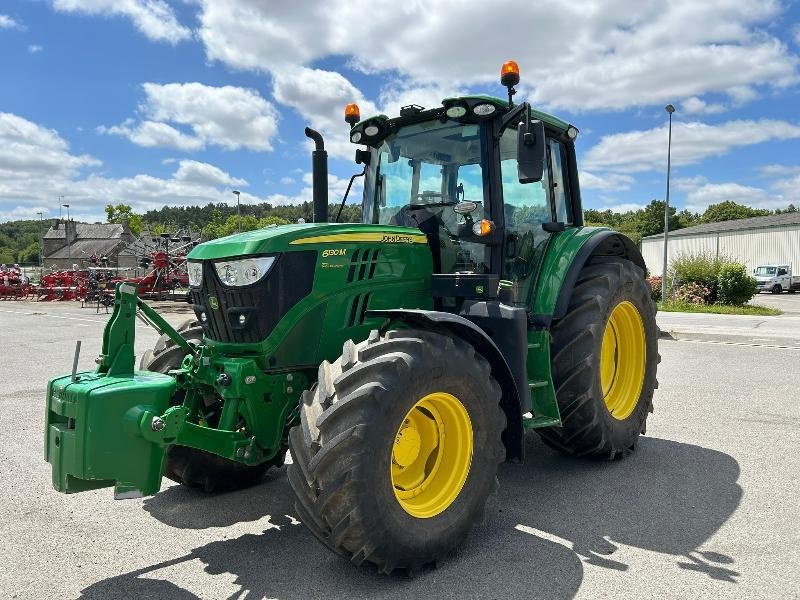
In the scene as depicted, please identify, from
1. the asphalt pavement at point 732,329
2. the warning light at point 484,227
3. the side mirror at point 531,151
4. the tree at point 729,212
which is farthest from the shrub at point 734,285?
the tree at point 729,212

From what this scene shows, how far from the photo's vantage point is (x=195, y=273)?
3.96 metres

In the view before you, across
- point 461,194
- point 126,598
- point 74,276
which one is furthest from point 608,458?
point 74,276

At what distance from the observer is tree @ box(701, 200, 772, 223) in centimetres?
7512

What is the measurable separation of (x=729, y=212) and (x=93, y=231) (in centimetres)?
8837

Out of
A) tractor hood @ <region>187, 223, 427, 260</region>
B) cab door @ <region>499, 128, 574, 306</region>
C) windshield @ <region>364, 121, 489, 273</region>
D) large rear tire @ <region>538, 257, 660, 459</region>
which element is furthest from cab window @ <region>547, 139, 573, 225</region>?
tractor hood @ <region>187, 223, 427, 260</region>

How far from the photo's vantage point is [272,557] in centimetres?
344

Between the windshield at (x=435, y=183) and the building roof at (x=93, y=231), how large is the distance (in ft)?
315

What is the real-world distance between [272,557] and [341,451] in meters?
0.96

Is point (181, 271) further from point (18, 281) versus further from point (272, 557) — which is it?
point (272, 557)

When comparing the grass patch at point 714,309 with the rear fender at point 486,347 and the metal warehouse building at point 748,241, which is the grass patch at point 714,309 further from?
the metal warehouse building at point 748,241

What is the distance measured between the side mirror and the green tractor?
0.01 m

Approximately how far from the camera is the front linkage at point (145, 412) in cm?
298

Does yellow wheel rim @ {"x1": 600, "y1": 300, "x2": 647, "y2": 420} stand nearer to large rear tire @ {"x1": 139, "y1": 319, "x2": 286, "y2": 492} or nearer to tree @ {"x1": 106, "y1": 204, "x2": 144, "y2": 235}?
large rear tire @ {"x1": 139, "y1": 319, "x2": 286, "y2": 492}

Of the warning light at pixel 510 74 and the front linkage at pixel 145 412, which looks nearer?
the front linkage at pixel 145 412
